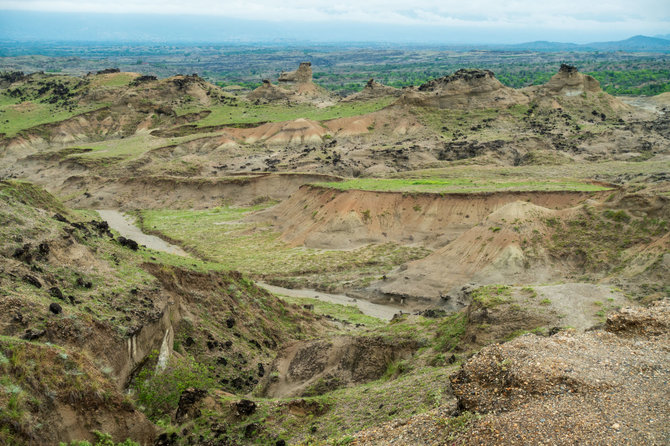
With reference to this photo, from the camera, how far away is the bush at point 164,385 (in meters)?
18.2

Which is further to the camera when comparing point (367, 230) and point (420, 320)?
point (367, 230)

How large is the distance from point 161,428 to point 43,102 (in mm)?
103080

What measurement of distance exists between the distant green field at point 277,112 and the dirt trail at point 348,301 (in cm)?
5630

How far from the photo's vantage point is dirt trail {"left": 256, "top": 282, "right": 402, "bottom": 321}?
3634 cm

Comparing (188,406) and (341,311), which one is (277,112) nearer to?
(341,311)

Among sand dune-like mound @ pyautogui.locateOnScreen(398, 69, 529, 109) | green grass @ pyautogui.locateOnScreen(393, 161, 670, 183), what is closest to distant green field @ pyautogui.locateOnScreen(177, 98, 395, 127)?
sand dune-like mound @ pyautogui.locateOnScreen(398, 69, 529, 109)

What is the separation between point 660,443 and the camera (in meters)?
10.7

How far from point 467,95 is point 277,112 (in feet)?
111

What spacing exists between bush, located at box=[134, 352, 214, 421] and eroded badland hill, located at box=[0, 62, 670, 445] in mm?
94

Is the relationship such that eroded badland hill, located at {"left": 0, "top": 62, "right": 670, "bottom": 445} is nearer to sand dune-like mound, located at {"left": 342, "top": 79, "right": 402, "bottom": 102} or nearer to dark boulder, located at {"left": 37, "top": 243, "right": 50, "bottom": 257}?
dark boulder, located at {"left": 37, "top": 243, "right": 50, "bottom": 257}

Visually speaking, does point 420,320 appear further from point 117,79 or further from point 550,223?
point 117,79

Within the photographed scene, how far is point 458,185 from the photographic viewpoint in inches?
2026

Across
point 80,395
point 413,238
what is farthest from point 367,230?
point 80,395

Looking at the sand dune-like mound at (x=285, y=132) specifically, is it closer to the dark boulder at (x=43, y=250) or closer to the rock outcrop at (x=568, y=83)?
the rock outcrop at (x=568, y=83)
